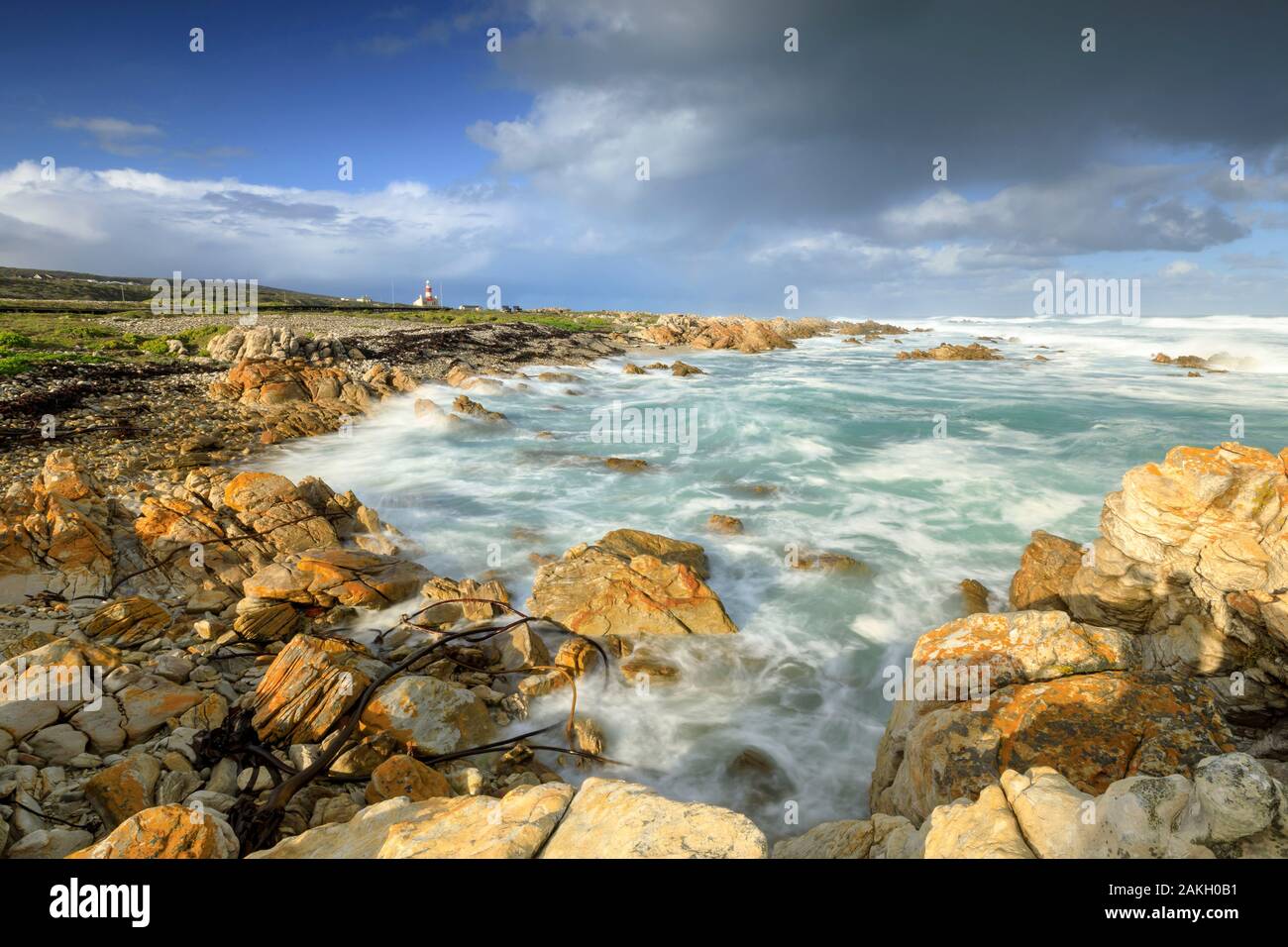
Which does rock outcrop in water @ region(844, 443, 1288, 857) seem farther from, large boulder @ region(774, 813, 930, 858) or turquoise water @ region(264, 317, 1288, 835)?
turquoise water @ region(264, 317, 1288, 835)

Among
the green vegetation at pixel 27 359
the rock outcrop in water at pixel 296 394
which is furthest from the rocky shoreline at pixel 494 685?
the green vegetation at pixel 27 359

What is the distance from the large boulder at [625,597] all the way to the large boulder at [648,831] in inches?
219

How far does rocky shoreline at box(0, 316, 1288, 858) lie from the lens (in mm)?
3117

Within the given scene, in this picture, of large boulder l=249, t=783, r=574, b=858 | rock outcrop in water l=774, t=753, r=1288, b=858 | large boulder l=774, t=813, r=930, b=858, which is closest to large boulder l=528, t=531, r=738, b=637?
large boulder l=774, t=813, r=930, b=858

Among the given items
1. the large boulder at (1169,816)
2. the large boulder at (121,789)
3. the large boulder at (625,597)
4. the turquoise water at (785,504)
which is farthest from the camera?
the large boulder at (625,597)

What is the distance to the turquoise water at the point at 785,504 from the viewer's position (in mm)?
7348

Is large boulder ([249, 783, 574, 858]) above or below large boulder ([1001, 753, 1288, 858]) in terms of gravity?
below

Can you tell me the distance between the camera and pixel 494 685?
7285mm

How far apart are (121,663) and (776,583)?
32.4 ft

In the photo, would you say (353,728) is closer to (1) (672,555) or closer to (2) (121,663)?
(2) (121,663)

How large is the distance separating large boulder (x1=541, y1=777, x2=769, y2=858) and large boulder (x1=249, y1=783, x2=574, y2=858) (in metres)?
0.14

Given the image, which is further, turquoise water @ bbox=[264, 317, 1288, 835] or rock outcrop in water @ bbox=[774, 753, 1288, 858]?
turquoise water @ bbox=[264, 317, 1288, 835]

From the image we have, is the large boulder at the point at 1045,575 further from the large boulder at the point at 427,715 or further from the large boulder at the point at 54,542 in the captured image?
the large boulder at the point at 54,542

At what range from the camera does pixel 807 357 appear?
198 ft
